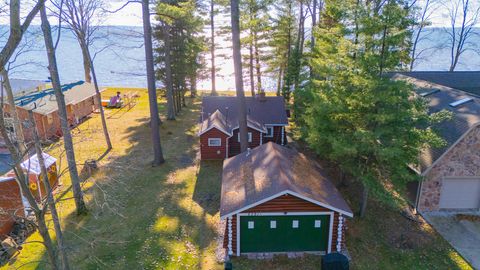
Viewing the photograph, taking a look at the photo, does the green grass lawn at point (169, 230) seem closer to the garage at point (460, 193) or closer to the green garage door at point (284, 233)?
the green garage door at point (284, 233)

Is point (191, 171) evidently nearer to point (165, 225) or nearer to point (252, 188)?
point (165, 225)

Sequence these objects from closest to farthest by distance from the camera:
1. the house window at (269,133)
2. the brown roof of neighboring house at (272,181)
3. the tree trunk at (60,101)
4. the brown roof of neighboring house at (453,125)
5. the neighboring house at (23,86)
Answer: the brown roof of neighboring house at (272,181) < the tree trunk at (60,101) < the brown roof of neighboring house at (453,125) < the house window at (269,133) < the neighboring house at (23,86)

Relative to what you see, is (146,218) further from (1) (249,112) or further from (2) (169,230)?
(1) (249,112)

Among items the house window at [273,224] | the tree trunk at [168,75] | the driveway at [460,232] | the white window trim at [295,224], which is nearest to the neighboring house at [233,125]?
the tree trunk at [168,75]

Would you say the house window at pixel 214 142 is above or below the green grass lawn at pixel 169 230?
above

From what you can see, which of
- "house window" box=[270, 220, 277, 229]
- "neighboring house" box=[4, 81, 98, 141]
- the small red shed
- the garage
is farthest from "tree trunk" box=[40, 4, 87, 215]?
the garage

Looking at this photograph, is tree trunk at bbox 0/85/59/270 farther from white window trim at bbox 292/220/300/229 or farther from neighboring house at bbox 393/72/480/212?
neighboring house at bbox 393/72/480/212

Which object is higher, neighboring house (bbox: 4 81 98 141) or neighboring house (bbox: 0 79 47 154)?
neighboring house (bbox: 0 79 47 154)
